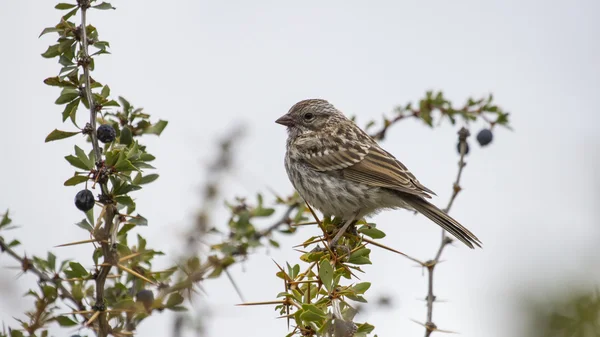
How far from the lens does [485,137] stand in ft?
19.4

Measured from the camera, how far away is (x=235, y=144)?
306cm

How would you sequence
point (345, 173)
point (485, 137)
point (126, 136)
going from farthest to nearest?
point (345, 173) → point (485, 137) → point (126, 136)

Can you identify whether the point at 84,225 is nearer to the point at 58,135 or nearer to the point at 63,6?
the point at 58,135

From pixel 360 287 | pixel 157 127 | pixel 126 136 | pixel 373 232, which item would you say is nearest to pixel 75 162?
pixel 126 136

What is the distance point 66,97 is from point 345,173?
3.59 metres

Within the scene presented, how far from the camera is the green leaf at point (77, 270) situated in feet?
11.7

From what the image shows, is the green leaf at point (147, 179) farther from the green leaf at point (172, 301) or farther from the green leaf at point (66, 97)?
the green leaf at point (172, 301)

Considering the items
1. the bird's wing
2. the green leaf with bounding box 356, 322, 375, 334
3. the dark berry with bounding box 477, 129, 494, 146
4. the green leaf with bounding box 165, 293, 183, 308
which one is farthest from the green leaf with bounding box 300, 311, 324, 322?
the bird's wing

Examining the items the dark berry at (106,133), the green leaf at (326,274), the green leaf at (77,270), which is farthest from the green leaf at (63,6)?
the green leaf at (326,274)

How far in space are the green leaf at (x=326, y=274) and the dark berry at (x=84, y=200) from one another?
3.56ft

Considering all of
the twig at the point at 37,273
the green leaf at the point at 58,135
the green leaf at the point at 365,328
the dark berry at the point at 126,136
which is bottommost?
the green leaf at the point at 365,328

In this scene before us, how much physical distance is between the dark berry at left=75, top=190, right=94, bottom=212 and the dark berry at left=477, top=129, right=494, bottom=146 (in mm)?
3447

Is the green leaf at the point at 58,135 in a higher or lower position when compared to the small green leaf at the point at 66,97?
lower

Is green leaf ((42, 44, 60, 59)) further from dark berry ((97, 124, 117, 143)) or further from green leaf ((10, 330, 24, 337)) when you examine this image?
green leaf ((10, 330, 24, 337))
